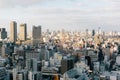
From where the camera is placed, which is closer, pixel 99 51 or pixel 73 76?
pixel 73 76

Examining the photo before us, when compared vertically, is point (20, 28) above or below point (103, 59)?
above

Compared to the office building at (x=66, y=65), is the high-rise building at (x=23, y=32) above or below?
above

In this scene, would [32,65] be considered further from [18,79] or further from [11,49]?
[11,49]

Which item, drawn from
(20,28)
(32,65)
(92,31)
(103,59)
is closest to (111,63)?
(103,59)

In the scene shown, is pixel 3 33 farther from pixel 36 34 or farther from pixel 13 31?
pixel 36 34

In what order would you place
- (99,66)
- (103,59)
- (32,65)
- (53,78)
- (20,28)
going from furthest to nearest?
(20,28), (103,59), (99,66), (32,65), (53,78)

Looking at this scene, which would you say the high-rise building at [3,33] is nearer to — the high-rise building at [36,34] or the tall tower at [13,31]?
the tall tower at [13,31]

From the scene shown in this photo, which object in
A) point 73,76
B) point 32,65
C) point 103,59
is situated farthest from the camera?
point 103,59

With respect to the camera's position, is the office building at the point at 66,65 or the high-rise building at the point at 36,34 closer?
the office building at the point at 66,65

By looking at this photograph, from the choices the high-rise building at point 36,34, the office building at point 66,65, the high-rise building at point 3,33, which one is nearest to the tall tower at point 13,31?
the high-rise building at point 3,33

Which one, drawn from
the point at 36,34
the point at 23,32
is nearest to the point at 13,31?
the point at 23,32

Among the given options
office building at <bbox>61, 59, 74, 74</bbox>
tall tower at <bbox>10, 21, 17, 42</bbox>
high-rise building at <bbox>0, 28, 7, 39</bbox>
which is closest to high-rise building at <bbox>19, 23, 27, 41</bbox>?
tall tower at <bbox>10, 21, 17, 42</bbox>
